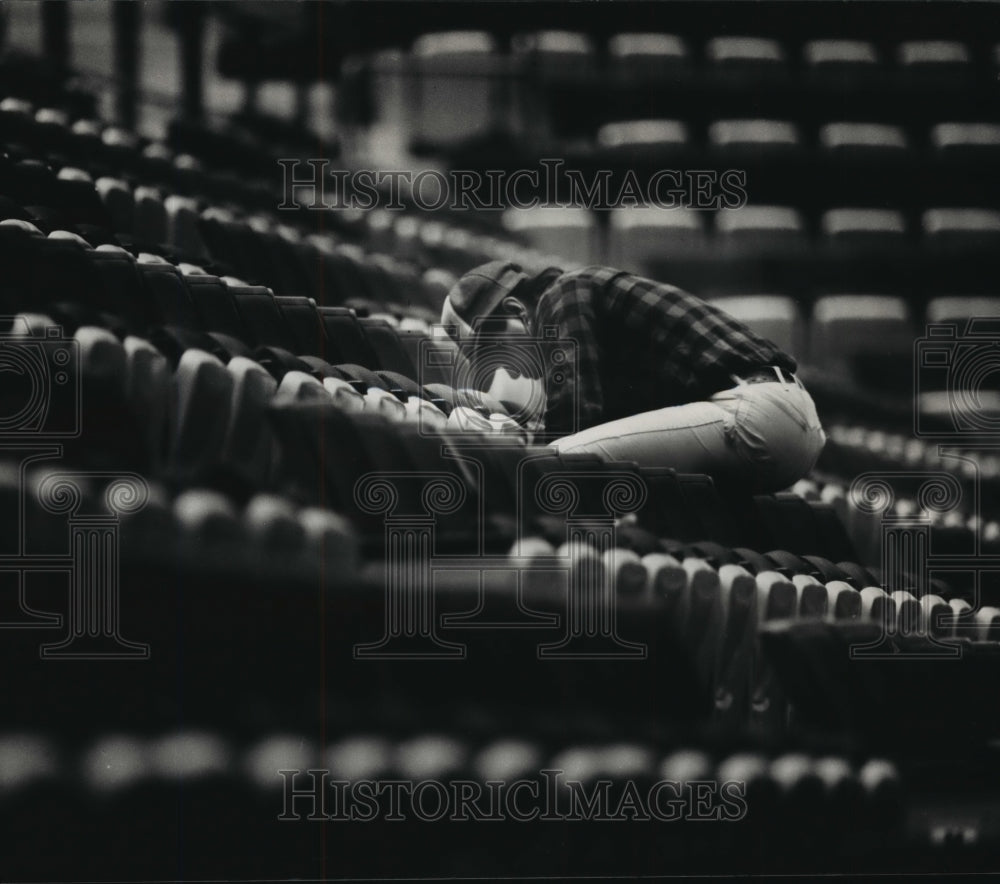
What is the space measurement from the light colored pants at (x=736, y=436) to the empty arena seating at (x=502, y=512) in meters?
0.03

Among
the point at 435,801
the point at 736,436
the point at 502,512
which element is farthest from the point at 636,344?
the point at 435,801

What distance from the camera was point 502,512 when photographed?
1.41m

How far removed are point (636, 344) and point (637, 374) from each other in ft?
0.13

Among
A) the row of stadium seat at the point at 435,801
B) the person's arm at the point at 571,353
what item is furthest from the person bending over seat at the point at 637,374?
the row of stadium seat at the point at 435,801

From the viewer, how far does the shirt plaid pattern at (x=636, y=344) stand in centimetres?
153

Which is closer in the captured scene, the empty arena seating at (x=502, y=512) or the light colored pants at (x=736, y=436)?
the empty arena seating at (x=502, y=512)

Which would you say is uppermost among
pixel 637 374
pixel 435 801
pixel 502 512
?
pixel 637 374

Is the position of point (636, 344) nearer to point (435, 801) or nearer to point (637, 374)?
point (637, 374)

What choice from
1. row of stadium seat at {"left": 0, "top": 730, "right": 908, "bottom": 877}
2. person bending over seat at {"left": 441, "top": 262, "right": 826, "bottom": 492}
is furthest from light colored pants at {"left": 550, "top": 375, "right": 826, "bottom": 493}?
row of stadium seat at {"left": 0, "top": 730, "right": 908, "bottom": 877}

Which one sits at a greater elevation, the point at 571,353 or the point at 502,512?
the point at 571,353

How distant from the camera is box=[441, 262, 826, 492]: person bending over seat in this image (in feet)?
4.97

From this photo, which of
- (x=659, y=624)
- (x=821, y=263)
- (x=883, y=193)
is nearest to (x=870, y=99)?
(x=883, y=193)

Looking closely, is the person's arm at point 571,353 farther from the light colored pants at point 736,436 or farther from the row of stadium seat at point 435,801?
the row of stadium seat at point 435,801

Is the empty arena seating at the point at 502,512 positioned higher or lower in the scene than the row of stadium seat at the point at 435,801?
higher
